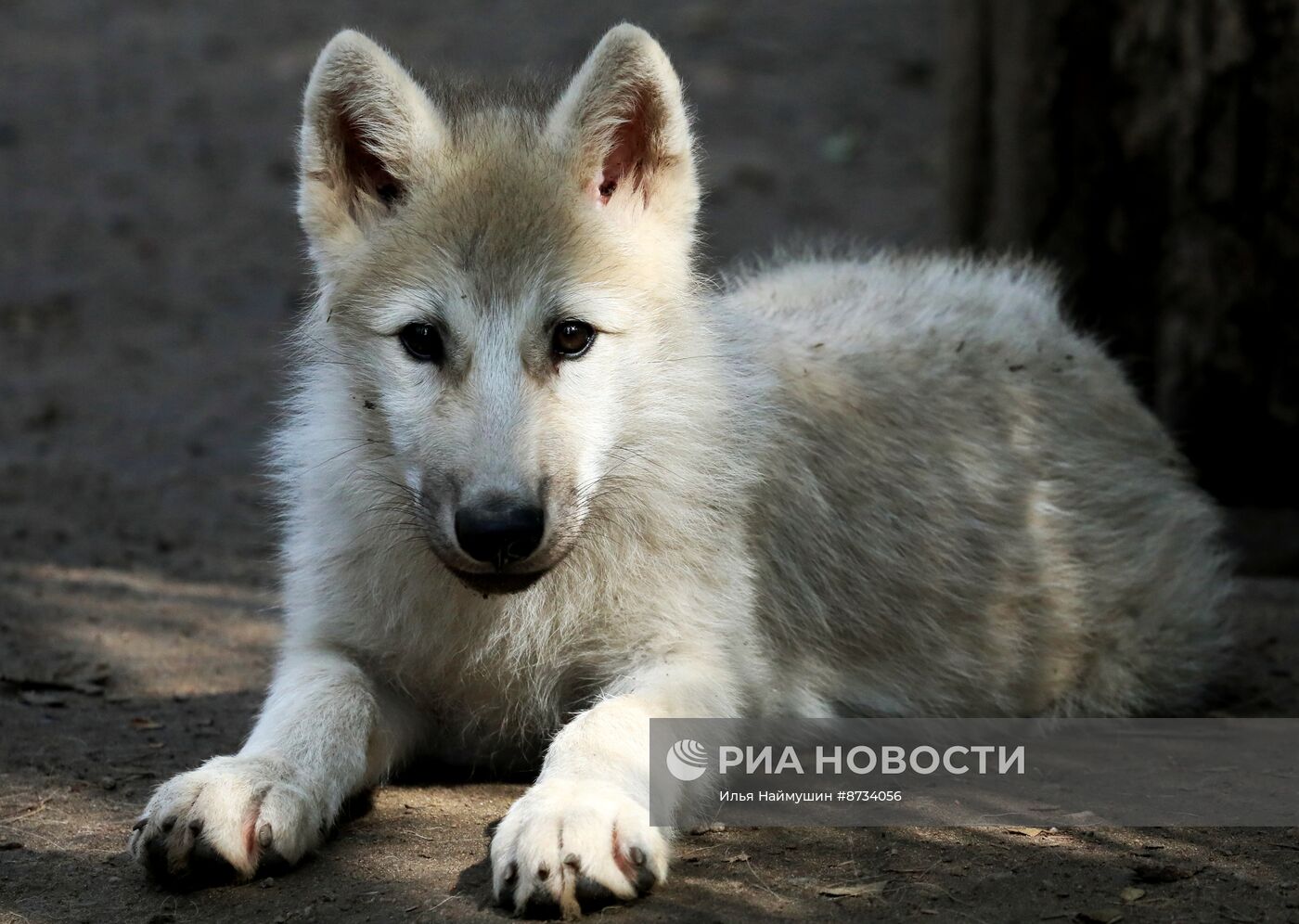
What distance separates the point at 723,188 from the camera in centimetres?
1013

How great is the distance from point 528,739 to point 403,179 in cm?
158

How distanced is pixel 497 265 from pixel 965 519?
5.94 ft

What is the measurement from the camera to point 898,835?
142 inches

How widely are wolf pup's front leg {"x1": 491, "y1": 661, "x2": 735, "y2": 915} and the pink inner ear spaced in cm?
145

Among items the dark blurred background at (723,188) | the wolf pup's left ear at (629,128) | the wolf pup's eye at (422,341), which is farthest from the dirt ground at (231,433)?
the wolf pup's left ear at (629,128)

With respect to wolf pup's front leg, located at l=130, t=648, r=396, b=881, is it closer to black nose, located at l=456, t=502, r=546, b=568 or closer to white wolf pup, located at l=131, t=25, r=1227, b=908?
white wolf pup, located at l=131, t=25, r=1227, b=908

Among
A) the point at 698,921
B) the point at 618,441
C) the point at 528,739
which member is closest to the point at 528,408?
the point at 618,441

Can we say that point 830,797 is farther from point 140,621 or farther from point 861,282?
point 140,621

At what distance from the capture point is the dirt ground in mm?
3324

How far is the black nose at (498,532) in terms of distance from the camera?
11.3 ft

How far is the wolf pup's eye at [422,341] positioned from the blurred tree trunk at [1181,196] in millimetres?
3590

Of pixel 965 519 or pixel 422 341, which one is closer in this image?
pixel 422 341

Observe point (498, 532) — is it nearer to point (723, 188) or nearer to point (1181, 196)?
point (1181, 196)

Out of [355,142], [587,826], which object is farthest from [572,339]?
[587,826]
